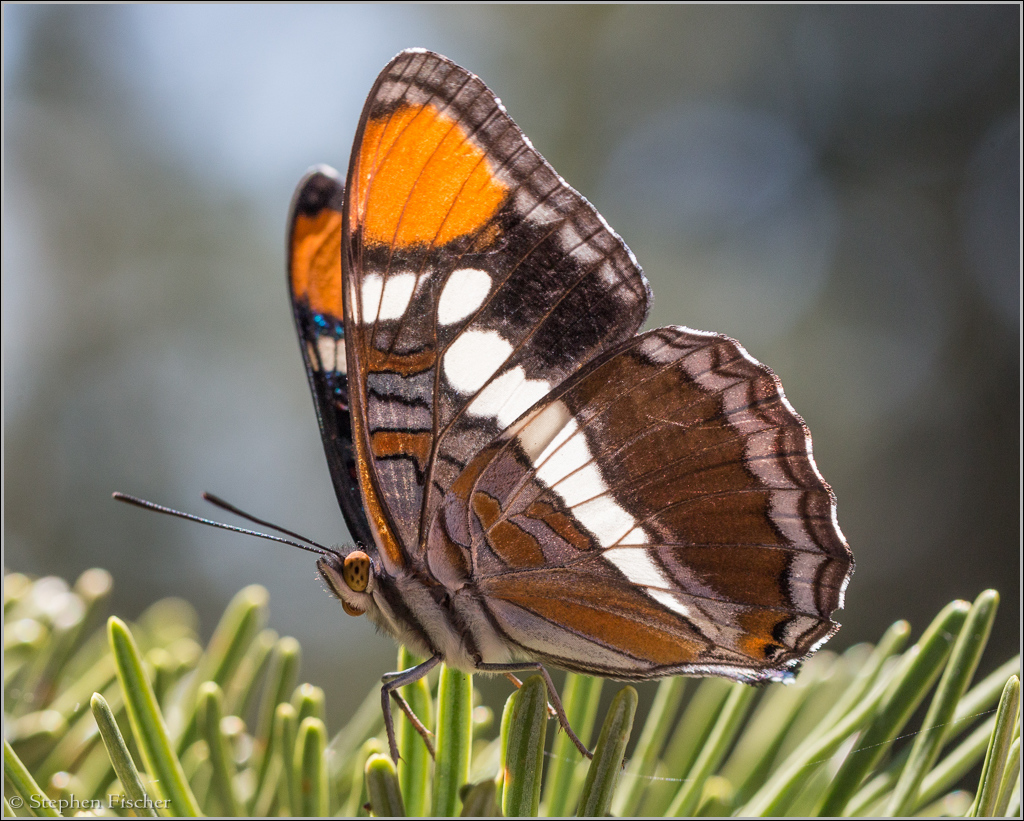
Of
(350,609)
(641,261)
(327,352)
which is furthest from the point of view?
(641,261)

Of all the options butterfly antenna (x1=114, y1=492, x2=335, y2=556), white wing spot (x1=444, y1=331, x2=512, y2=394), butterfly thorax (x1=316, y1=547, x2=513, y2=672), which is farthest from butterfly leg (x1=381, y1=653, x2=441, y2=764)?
white wing spot (x1=444, y1=331, x2=512, y2=394)

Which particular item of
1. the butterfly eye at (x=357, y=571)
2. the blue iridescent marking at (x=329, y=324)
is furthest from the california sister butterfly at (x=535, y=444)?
the blue iridescent marking at (x=329, y=324)

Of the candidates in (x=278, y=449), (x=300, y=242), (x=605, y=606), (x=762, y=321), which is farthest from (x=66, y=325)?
(x=605, y=606)

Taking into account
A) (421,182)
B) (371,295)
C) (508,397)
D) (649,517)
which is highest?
(421,182)

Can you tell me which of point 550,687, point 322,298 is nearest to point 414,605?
point 550,687

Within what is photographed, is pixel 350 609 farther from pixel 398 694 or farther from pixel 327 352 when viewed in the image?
pixel 327 352

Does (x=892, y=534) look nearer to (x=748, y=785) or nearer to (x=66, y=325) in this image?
(x=748, y=785)
